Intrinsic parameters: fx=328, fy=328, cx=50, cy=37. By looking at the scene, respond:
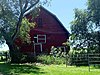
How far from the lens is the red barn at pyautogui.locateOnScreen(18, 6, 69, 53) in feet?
193

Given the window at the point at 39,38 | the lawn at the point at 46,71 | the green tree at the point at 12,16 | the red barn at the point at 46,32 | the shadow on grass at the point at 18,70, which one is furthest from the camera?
the window at the point at 39,38

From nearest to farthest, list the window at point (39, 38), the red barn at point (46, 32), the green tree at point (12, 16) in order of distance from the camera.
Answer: the green tree at point (12, 16)
the red barn at point (46, 32)
the window at point (39, 38)

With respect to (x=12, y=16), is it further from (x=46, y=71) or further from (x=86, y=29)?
(x=46, y=71)

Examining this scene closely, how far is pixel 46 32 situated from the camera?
199 ft

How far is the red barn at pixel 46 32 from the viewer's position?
58.8 metres

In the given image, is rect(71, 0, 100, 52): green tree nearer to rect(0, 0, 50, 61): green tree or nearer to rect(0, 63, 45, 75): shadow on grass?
rect(0, 0, 50, 61): green tree

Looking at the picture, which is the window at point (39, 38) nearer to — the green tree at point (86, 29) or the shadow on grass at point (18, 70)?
the green tree at point (86, 29)

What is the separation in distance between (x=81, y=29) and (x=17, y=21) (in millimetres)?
10141

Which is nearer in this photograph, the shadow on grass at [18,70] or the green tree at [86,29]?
the shadow on grass at [18,70]

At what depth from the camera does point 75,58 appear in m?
36.5

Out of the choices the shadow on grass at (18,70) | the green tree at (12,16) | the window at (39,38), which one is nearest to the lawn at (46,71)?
the shadow on grass at (18,70)

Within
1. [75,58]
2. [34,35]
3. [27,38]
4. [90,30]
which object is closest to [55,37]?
[34,35]

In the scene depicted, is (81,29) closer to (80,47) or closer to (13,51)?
(80,47)

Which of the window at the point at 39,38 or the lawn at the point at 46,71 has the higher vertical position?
the window at the point at 39,38
